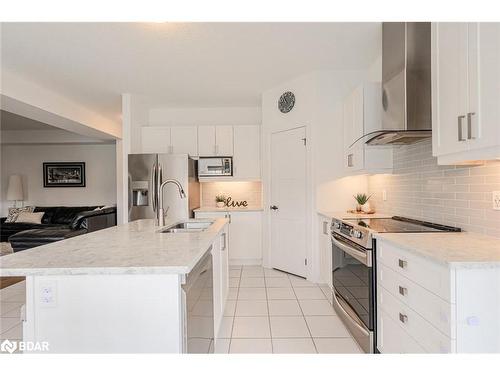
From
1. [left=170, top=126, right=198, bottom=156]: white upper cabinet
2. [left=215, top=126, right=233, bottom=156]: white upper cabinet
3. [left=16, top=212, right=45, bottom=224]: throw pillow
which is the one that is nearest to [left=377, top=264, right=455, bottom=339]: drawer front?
[left=215, top=126, right=233, bottom=156]: white upper cabinet

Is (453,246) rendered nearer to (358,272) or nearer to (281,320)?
(358,272)

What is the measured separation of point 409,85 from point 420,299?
1553 mm

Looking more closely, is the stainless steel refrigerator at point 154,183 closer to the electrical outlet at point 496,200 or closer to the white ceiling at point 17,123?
the white ceiling at point 17,123

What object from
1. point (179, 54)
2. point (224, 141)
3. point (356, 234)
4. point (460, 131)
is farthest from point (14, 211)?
point (460, 131)

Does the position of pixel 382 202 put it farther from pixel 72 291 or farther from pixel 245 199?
pixel 72 291

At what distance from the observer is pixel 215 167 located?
4598 mm

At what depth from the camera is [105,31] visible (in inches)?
102

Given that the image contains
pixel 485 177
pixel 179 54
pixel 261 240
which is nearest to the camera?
pixel 485 177

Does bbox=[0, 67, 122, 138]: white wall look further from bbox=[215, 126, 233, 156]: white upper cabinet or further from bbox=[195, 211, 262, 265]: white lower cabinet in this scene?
bbox=[195, 211, 262, 265]: white lower cabinet

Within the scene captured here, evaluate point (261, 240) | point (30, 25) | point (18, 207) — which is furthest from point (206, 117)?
point (18, 207)

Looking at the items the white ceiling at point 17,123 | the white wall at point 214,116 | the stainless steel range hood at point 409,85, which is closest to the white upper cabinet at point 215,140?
the white wall at point 214,116

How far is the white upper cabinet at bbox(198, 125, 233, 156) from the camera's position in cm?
461

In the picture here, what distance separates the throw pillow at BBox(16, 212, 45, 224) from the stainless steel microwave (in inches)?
167

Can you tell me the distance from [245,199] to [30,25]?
3.57 meters
